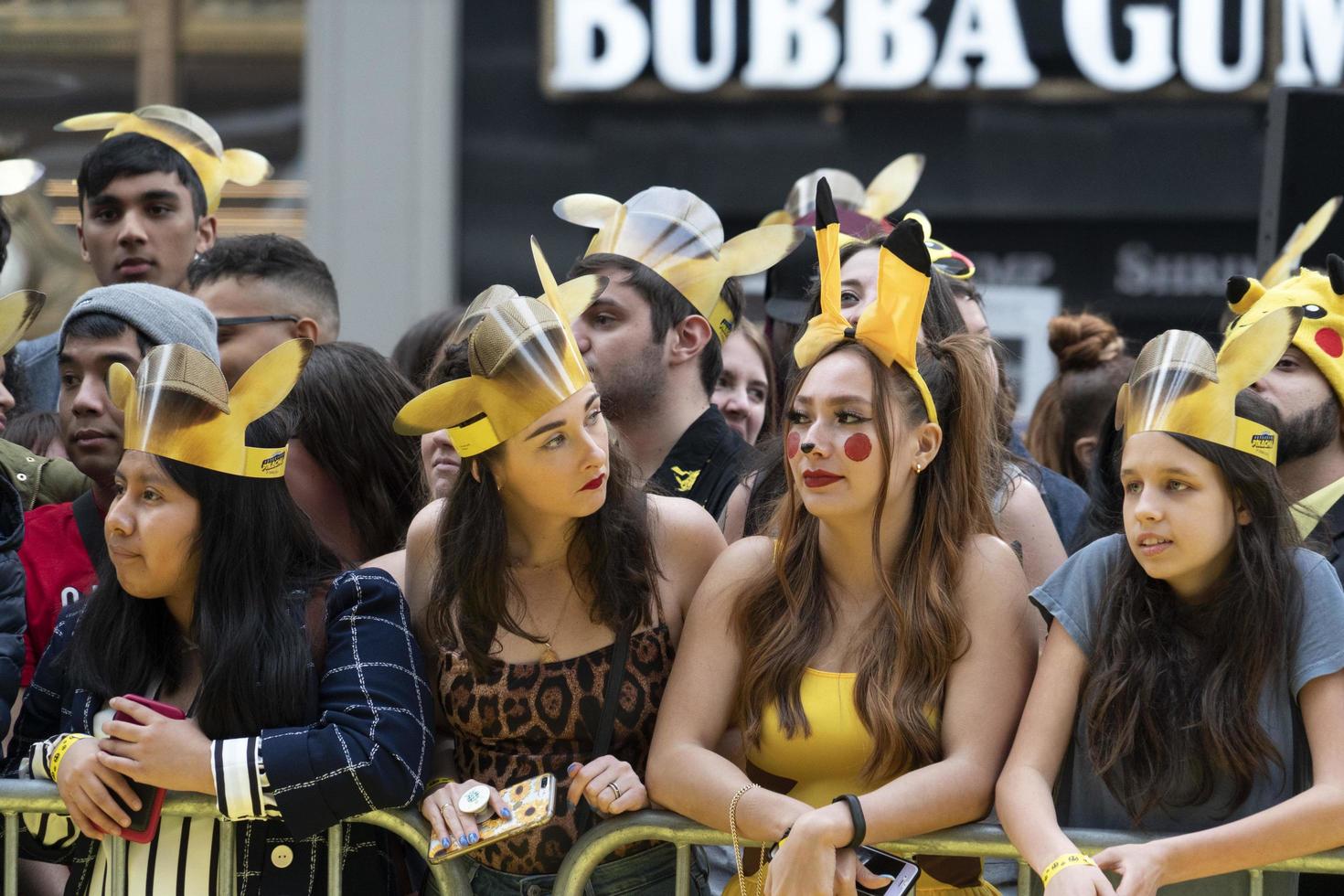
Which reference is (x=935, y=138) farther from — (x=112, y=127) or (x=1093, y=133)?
(x=112, y=127)

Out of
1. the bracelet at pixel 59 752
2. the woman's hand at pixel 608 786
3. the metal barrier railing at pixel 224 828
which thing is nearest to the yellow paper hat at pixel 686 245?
the woman's hand at pixel 608 786

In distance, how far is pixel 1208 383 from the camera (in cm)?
312

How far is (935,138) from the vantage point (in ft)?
33.0

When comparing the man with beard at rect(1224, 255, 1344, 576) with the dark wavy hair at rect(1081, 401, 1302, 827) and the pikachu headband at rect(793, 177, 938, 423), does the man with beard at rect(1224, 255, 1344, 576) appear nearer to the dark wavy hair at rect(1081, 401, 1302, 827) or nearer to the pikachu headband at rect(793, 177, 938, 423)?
the dark wavy hair at rect(1081, 401, 1302, 827)

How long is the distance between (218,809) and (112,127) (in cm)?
280

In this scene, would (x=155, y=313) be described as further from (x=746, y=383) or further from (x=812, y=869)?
(x=812, y=869)

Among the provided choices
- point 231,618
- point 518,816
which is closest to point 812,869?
point 518,816

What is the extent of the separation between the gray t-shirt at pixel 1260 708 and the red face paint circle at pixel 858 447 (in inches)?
15.9

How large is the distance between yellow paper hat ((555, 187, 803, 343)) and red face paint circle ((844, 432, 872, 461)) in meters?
1.14

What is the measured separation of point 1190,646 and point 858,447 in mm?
696

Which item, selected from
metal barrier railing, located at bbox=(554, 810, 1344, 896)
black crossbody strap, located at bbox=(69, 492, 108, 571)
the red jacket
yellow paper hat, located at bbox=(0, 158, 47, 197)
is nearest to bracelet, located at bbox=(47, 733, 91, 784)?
the red jacket

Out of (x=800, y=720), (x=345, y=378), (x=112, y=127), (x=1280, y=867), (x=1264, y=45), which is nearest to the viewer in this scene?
(x=1280, y=867)

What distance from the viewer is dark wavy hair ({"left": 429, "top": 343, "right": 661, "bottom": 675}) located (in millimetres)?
3324

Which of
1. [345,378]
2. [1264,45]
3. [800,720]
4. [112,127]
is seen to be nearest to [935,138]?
[1264,45]
